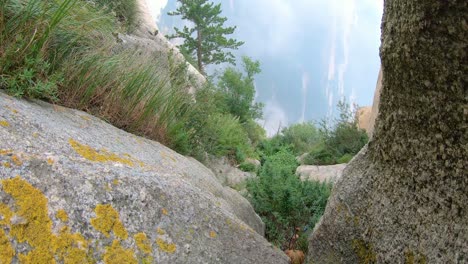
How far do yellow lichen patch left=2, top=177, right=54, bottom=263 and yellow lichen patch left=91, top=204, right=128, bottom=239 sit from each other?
0.19 m

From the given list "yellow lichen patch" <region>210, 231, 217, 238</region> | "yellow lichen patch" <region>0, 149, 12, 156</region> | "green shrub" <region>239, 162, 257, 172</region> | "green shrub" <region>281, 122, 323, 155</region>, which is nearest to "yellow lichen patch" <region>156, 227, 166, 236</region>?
"yellow lichen patch" <region>210, 231, 217, 238</region>

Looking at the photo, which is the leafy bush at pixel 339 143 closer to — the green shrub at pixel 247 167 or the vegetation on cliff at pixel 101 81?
the green shrub at pixel 247 167

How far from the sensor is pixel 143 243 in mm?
1780

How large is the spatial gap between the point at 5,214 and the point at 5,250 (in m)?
0.14

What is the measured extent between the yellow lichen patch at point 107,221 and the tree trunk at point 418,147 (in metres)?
1.22

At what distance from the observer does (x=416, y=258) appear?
1.67 metres

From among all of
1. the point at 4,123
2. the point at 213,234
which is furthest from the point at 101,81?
the point at 213,234

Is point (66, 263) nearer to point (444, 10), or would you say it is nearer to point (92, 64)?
point (444, 10)

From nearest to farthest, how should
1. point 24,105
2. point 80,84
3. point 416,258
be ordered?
point 416,258
point 24,105
point 80,84

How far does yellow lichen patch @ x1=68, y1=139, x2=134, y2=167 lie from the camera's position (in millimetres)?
2297

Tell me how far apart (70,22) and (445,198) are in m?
3.38

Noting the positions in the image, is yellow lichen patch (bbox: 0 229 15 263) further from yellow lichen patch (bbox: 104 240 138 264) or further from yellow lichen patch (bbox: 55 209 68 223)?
yellow lichen patch (bbox: 104 240 138 264)

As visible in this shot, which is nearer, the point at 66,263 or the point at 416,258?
the point at 66,263

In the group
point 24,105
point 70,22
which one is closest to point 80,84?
point 70,22
